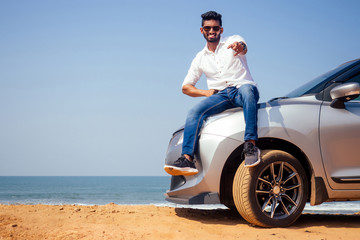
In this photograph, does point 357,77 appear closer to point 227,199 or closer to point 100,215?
point 227,199

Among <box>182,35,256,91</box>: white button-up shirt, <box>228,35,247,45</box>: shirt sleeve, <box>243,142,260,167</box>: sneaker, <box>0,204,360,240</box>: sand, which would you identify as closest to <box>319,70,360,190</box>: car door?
<box>0,204,360,240</box>: sand

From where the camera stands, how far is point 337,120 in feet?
12.6

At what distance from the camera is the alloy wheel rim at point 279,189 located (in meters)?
3.67

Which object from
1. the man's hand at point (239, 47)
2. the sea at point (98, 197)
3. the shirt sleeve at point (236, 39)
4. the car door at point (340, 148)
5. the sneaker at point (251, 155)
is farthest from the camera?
the sea at point (98, 197)

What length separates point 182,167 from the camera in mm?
3758

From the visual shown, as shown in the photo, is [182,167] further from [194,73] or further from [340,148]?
[340,148]

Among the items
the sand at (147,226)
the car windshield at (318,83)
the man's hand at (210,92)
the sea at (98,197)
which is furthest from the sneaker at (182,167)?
the sea at (98,197)

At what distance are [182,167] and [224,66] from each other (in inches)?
51.9

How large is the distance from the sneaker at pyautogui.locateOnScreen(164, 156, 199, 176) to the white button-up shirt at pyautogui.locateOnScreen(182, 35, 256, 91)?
1.03m

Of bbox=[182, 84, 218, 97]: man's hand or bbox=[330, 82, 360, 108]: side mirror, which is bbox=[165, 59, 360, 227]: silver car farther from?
bbox=[182, 84, 218, 97]: man's hand

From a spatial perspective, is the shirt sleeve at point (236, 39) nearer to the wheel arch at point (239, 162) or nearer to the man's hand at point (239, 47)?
the man's hand at point (239, 47)

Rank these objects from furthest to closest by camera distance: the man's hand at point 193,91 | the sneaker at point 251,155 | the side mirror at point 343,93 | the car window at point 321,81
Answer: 1. the man's hand at point 193,91
2. the car window at point 321,81
3. the side mirror at point 343,93
4. the sneaker at point 251,155

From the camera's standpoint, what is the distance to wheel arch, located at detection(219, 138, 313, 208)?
12.6 feet

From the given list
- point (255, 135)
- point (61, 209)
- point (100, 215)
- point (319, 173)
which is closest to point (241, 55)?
point (255, 135)
